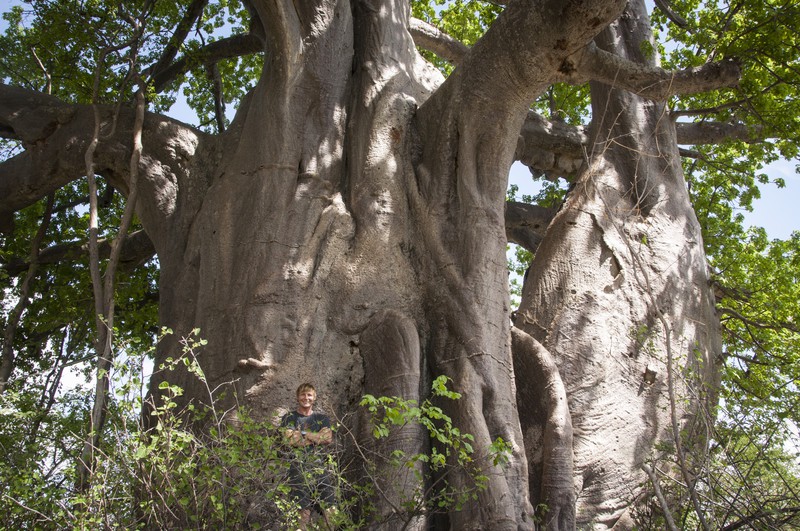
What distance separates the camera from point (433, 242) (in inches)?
240

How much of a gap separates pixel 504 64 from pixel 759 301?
532 centimetres

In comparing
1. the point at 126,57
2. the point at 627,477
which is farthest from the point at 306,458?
the point at 126,57

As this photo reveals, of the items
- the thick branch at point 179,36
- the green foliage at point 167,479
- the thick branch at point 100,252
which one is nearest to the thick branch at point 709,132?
the thick branch at point 179,36

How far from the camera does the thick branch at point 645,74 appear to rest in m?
6.02

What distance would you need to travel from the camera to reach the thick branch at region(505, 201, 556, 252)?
403 inches

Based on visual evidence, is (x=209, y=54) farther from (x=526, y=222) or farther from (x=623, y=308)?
(x=623, y=308)

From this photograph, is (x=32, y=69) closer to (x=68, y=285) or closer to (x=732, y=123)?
(x=68, y=285)

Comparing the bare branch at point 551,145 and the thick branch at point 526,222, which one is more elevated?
the bare branch at point 551,145

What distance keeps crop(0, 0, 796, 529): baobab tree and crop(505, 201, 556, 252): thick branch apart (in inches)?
95.6

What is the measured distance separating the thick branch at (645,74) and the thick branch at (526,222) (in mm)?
4022

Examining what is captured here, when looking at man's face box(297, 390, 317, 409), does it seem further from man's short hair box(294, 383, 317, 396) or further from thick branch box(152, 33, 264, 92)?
thick branch box(152, 33, 264, 92)

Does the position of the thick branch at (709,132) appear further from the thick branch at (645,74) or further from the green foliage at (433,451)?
the green foliage at (433,451)

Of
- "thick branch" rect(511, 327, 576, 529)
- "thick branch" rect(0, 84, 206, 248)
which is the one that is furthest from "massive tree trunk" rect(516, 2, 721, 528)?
"thick branch" rect(0, 84, 206, 248)

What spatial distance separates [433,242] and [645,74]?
2080 mm
